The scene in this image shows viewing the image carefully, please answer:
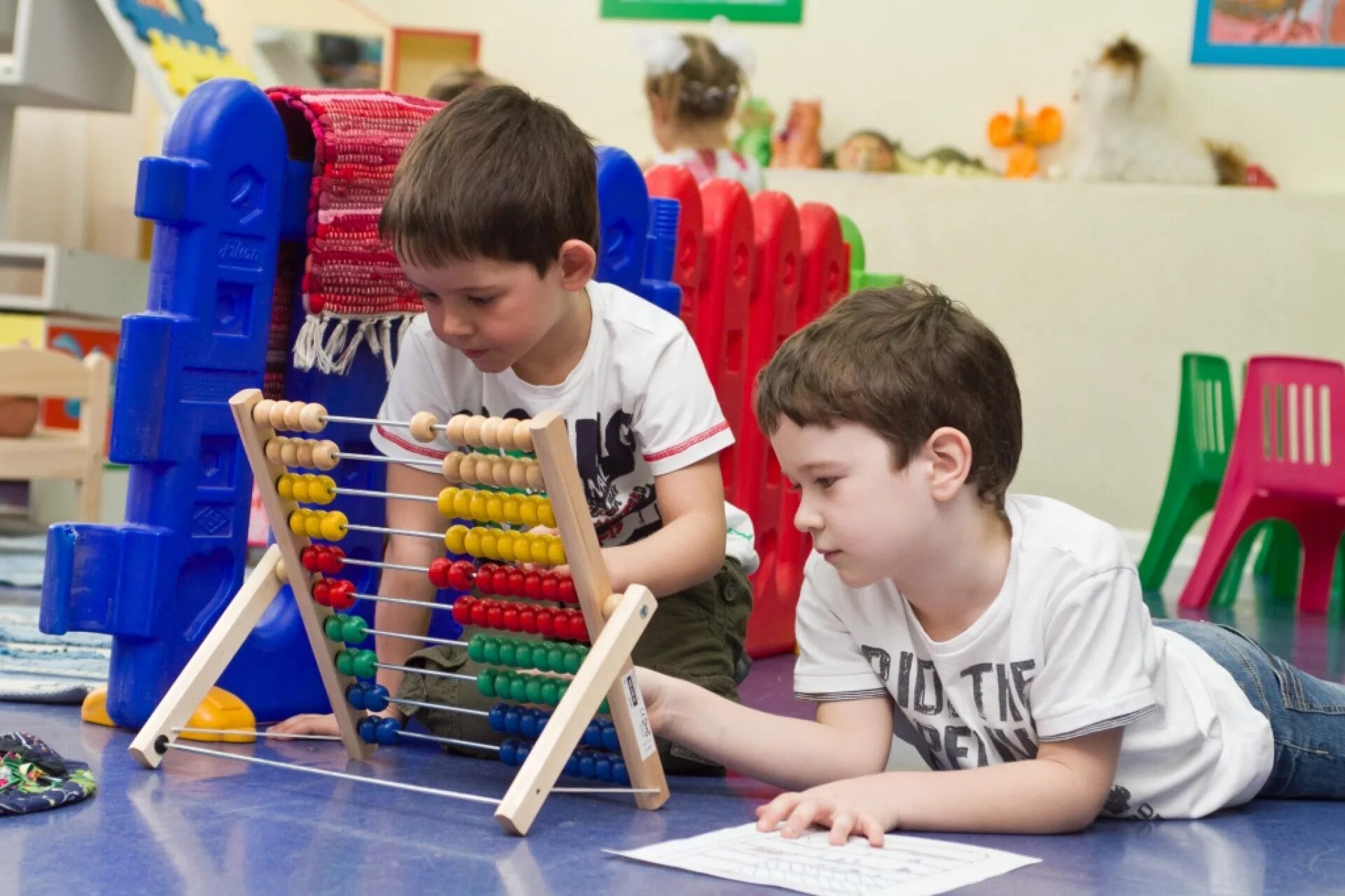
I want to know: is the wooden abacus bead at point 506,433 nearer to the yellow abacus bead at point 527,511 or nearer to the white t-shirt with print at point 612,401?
the yellow abacus bead at point 527,511

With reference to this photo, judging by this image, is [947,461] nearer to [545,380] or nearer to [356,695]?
[545,380]

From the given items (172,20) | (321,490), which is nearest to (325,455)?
(321,490)

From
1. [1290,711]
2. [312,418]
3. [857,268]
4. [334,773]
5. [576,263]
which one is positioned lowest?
[334,773]

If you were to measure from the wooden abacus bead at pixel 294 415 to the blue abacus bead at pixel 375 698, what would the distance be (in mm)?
271

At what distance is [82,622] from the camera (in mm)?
1616

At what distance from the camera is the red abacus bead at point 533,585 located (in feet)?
4.52

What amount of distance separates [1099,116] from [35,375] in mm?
3199

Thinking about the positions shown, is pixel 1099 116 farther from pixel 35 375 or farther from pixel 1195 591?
pixel 35 375

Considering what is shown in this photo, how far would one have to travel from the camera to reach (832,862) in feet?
3.96

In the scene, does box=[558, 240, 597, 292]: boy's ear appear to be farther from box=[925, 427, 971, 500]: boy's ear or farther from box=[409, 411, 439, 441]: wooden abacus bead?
box=[925, 427, 971, 500]: boy's ear

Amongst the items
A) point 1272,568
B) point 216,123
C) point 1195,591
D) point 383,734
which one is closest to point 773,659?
point 383,734

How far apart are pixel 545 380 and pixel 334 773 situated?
0.44 metres

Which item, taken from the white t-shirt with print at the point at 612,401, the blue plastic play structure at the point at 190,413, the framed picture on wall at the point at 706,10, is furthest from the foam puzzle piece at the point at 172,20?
the white t-shirt with print at the point at 612,401

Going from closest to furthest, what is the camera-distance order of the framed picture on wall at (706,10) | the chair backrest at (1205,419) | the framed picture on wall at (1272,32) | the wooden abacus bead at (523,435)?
the wooden abacus bead at (523,435) < the chair backrest at (1205,419) < the framed picture on wall at (1272,32) < the framed picture on wall at (706,10)
